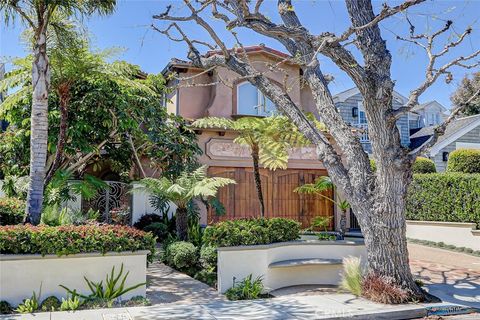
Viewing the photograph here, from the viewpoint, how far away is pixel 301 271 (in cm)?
980

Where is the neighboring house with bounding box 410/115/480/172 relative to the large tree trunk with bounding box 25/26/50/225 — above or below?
above

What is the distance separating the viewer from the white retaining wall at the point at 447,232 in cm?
1497

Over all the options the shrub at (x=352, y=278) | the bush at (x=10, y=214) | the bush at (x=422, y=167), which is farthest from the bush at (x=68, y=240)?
the bush at (x=422, y=167)

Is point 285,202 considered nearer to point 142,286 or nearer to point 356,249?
point 356,249

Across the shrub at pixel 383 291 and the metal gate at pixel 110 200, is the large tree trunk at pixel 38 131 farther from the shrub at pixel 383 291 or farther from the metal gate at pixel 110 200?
the shrub at pixel 383 291

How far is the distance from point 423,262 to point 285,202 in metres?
5.78

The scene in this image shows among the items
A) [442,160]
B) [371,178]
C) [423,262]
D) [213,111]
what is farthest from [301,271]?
[442,160]

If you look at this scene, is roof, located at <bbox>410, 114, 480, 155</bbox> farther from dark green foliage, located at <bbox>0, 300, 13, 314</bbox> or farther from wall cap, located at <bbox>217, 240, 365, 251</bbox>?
dark green foliage, located at <bbox>0, 300, 13, 314</bbox>

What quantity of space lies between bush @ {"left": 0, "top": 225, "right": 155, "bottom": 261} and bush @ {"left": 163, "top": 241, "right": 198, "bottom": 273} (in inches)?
71.7

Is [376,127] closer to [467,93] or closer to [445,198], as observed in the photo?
[445,198]

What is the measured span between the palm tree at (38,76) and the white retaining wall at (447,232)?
13943 millimetres

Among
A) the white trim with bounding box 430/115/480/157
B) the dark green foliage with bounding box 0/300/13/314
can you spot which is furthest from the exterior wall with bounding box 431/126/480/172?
the dark green foliage with bounding box 0/300/13/314

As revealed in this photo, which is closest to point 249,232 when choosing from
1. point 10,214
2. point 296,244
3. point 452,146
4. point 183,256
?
point 296,244

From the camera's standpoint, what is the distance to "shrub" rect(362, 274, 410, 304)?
7812mm
